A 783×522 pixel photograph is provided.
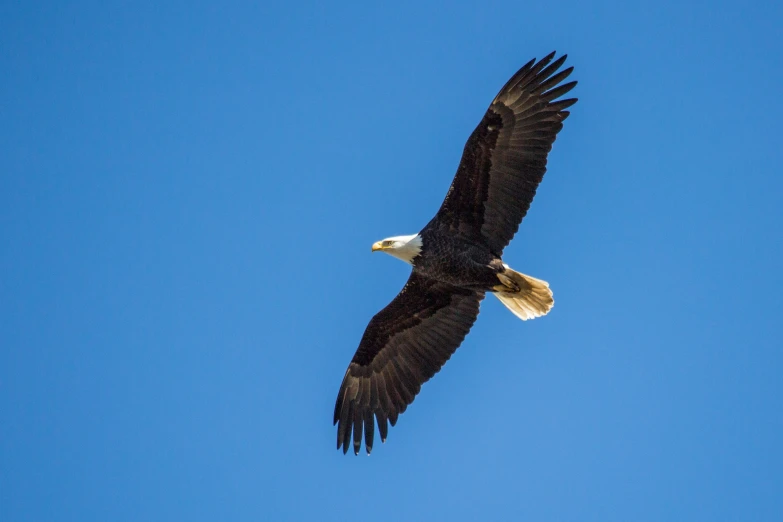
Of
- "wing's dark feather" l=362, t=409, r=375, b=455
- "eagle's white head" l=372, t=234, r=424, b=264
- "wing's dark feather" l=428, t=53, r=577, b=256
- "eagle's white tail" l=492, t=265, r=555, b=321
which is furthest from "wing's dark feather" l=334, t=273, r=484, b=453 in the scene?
"wing's dark feather" l=428, t=53, r=577, b=256

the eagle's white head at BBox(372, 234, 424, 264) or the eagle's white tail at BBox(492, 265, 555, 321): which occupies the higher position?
the eagle's white head at BBox(372, 234, 424, 264)

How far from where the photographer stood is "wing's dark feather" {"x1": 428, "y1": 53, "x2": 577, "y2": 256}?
12.3m

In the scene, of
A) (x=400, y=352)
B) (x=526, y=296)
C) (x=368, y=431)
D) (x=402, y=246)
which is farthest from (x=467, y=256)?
(x=368, y=431)

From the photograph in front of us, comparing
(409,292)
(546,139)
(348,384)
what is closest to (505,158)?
(546,139)

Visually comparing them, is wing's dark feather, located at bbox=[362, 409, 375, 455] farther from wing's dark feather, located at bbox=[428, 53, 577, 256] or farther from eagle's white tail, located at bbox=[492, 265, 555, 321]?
wing's dark feather, located at bbox=[428, 53, 577, 256]

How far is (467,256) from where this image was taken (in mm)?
12461

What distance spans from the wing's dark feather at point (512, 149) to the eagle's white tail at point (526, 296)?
0.57 metres

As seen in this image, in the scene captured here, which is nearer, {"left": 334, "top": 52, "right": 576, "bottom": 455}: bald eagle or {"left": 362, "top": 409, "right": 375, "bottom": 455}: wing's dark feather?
{"left": 334, "top": 52, "right": 576, "bottom": 455}: bald eagle

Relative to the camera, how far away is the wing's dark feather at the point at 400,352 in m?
13.3

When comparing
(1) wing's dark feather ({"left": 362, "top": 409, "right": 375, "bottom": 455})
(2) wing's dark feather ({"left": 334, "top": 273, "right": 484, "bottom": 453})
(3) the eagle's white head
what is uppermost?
(3) the eagle's white head

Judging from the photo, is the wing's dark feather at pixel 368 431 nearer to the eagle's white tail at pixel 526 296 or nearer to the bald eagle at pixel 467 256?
the bald eagle at pixel 467 256

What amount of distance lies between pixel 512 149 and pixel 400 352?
3.52 m

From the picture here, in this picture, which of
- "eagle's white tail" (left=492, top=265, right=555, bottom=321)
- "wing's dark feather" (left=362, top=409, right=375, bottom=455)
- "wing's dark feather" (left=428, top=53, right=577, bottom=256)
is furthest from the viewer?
"wing's dark feather" (left=362, top=409, right=375, bottom=455)

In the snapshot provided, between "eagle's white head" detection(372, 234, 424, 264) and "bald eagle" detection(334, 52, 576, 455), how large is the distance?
14 millimetres
